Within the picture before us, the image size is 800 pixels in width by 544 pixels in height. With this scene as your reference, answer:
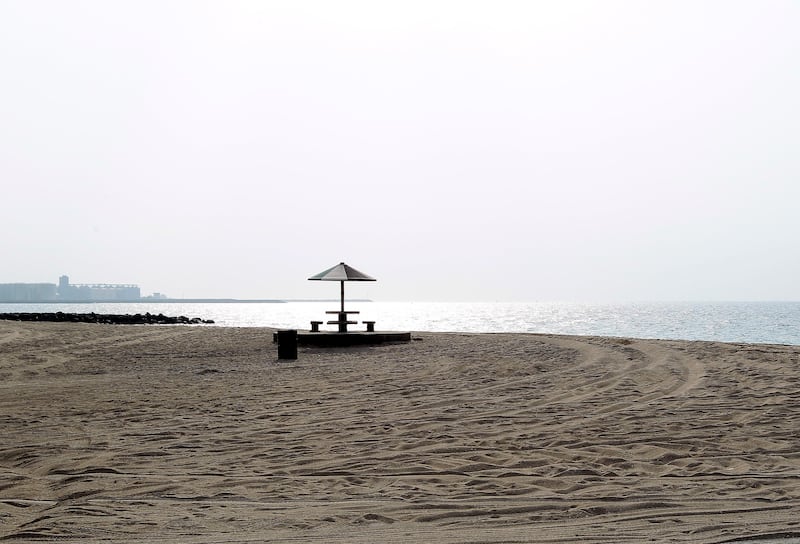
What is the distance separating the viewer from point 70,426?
7500 mm

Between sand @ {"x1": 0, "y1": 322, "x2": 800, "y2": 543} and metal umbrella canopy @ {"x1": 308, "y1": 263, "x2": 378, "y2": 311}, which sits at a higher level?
metal umbrella canopy @ {"x1": 308, "y1": 263, "x2": 378, "y2": 311}

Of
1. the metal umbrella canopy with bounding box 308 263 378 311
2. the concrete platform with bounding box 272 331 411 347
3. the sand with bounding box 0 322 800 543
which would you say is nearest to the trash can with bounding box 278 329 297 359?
the sand with bounding box 0 322 800 543

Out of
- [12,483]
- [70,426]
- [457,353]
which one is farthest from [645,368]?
[12,483]

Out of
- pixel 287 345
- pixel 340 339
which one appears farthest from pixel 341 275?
pixel 287 345

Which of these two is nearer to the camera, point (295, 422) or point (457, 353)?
point (295, 422)

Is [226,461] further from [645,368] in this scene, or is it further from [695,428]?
[645,368]

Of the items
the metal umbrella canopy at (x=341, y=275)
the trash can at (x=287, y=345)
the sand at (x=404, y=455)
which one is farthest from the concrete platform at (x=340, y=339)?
the sand at (x=404, y=455)

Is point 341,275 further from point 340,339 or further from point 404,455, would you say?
point 404,455

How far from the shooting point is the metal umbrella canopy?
877 inches

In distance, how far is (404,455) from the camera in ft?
19.9

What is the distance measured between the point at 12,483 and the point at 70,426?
2348 millimetres

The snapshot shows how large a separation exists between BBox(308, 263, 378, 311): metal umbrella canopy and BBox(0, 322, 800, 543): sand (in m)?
9.84

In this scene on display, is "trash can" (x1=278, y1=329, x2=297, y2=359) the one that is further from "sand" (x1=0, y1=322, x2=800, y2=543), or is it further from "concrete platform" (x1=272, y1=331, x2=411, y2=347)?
"concrete platform" (x1=272, y1=331, x2=411, y2=347)

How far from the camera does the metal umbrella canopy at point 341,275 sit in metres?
22.3
